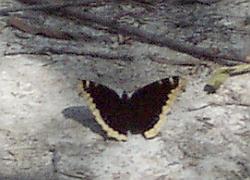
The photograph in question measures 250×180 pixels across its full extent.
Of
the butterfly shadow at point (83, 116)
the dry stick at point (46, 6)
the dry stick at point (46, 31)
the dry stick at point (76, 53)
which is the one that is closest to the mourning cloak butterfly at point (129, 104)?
the butterfly shadow at point (83, 116)

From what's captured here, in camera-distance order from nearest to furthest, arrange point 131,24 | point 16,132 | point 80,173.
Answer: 1. point 80,173
2. point 16,132
3. point 131,24

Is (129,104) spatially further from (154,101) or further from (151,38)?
(151,38)

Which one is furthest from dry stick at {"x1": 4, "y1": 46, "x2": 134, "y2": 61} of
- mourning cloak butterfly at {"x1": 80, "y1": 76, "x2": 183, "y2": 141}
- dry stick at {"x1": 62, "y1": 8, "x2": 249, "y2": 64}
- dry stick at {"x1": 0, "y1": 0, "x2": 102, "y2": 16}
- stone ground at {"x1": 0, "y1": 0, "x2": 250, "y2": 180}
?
mourning cloak butterfly at {"x1": 80, "y1": 76, "x2": 183, "y2": 141}

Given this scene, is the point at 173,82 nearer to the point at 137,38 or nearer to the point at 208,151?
the point at 208,151

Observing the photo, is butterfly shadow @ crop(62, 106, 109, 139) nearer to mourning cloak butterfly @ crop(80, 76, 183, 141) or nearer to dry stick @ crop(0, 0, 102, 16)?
mourning cloak butterfly @ crop(80, 76, 183, 141)

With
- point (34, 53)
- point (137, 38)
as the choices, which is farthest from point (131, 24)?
point (34, 53)

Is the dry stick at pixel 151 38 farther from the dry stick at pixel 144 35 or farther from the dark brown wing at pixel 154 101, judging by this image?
the dark brown wing at pixel 154 101

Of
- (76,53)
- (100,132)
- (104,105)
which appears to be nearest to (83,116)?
(100,132)
